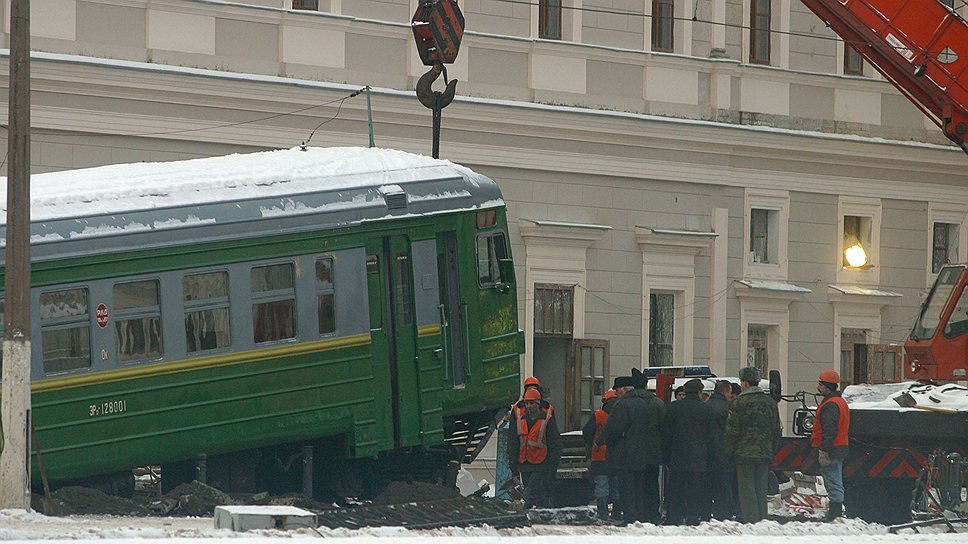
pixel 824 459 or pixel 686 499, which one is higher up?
pixel 824 459

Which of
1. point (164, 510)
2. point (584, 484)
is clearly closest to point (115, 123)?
point (584, 484)

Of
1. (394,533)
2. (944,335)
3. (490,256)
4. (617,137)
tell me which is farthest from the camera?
(617,137)

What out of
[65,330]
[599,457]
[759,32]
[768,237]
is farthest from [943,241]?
[65,330]

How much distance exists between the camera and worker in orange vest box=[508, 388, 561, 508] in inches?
766

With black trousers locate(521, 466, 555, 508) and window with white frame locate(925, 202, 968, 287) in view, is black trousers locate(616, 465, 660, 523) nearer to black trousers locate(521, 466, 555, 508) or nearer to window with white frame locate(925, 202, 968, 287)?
black trousers locate(521, 466, 555, 508)

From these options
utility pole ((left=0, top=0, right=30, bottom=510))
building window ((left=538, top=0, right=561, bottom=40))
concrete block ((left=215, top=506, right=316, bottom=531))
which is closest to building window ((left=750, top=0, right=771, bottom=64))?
building window ((left=538, top=0, right=561, bottom=40))

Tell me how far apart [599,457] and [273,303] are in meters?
3.86

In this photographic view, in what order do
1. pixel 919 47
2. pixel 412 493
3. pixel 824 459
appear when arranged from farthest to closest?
pixel 919 47 → pixel 824 459 → pixel 412 493

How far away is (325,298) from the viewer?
58.2ft

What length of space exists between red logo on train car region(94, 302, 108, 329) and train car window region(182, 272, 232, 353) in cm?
70

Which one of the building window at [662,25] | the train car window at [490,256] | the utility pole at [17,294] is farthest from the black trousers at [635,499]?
the building window at [662,25]

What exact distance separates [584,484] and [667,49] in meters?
11.8

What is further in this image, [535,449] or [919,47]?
[919,47]

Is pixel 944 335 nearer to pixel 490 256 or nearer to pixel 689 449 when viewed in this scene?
pixel 689 449
